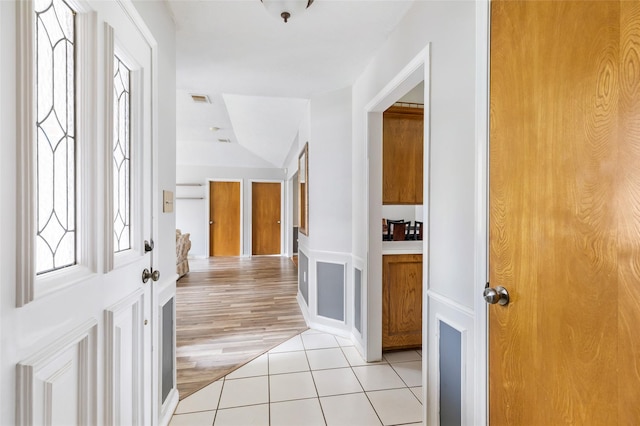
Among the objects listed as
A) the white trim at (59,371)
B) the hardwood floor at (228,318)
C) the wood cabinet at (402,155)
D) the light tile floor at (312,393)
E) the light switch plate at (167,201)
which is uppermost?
the wood cabinet at (402,155)

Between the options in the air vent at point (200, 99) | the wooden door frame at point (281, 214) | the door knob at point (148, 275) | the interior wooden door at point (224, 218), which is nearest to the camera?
the door knob at point (148, 275)

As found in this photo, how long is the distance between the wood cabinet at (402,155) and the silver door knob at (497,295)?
4.91 feet

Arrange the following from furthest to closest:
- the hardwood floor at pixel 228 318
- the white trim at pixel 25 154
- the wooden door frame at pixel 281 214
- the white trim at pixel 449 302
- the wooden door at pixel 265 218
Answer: the wooden door at pixel 265 218 → the wooden door frame at pixel 281 214 → the hardwood floor at pixel 228 318 → the white trim at pixel 449 302 → the white trim at pixel 25 154

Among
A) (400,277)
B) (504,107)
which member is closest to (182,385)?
(400,277)

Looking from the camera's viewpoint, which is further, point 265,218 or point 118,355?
point 265,218

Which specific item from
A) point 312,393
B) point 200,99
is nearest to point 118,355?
point 312,393

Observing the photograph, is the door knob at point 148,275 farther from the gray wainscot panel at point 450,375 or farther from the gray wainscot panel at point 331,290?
the gray wainscot panel at point 331,290

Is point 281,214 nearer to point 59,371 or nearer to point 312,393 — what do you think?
point 312,393

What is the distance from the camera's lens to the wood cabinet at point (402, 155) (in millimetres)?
2547

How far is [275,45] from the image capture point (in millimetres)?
2100

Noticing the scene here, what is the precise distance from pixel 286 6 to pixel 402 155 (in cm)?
148

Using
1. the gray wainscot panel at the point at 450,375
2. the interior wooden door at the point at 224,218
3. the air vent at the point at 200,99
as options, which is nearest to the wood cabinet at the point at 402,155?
the gray wainscot panel at the point at 450,375

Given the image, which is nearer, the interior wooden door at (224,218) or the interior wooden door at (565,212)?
the interior wooden door at (565,212)

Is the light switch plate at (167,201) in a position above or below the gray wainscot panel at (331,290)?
above
